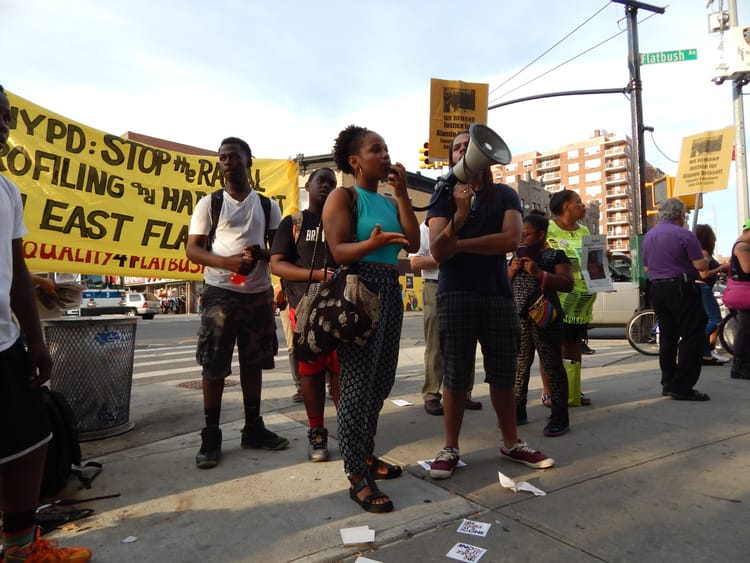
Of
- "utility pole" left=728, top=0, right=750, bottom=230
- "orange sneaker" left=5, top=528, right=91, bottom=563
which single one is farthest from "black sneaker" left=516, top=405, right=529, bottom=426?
"utility pole" left=728, top=0, right=750, bottom=230

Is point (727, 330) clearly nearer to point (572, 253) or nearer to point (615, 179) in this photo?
point (572, 253)

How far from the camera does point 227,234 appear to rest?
3.30 m

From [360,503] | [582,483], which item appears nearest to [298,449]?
[360,503]

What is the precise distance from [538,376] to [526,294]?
269cm

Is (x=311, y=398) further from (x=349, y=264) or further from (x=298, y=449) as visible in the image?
(x=349, y=264)

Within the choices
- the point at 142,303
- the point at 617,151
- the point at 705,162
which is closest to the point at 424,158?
the point at 705,162

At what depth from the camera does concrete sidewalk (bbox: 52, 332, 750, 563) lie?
2.05 m

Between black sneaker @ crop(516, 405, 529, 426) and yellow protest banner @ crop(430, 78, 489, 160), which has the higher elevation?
yellow protest banner @ crop(430, 78, 489, 160)

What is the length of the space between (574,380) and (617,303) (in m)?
7.38

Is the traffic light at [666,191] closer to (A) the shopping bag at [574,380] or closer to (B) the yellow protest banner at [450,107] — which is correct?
(B) the yellow protest banner at [450,107]

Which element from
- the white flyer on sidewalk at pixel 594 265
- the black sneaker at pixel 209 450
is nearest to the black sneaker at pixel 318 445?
the black sneaker at pixel 209 450

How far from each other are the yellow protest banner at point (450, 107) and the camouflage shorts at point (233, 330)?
6.63m

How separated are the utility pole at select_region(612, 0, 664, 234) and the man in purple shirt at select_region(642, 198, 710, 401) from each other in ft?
18.4

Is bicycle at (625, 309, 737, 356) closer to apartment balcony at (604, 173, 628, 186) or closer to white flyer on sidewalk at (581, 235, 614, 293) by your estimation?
white flyer on sidewalk at (581, 235, 614, 293)
